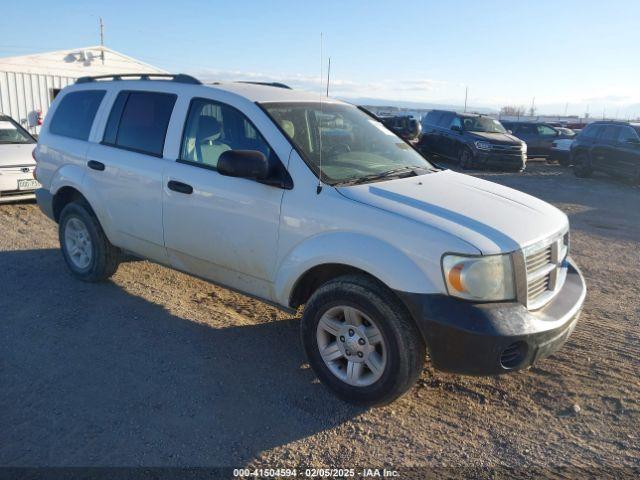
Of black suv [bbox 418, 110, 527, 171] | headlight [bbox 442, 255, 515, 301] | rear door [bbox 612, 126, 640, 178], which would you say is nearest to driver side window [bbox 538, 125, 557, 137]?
black suv [bbox 418, 110, 527, 171]

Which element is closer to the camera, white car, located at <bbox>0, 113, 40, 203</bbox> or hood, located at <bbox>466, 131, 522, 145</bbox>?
white car, located at <bbox>0, 113, 40, 203</bbox>

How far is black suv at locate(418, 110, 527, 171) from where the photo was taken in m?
16.3

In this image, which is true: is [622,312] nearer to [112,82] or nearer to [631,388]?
[631,388]

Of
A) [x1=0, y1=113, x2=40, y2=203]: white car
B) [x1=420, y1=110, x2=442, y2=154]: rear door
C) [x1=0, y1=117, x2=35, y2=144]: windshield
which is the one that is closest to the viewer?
[x1=0, y1=113, x2=40, y2=203]: white car

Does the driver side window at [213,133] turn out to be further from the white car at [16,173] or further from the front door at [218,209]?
the white car at [16,173]

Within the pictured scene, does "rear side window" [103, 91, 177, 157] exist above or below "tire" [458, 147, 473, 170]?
above

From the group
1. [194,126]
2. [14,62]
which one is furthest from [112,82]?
[14,62]

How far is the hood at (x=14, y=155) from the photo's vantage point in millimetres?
8367

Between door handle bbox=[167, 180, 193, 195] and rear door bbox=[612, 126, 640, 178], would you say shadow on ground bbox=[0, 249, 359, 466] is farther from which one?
rear door bbox=[612, 126, 640, 178]

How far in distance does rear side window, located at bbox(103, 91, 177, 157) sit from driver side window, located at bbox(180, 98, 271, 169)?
0.27m

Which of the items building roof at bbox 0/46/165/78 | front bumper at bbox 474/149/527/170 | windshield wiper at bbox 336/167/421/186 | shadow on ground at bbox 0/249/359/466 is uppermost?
building roof at bbox 0/46/165/78

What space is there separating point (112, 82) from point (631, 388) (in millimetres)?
5078

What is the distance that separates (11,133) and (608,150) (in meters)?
15.3

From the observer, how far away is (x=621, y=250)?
754cm
